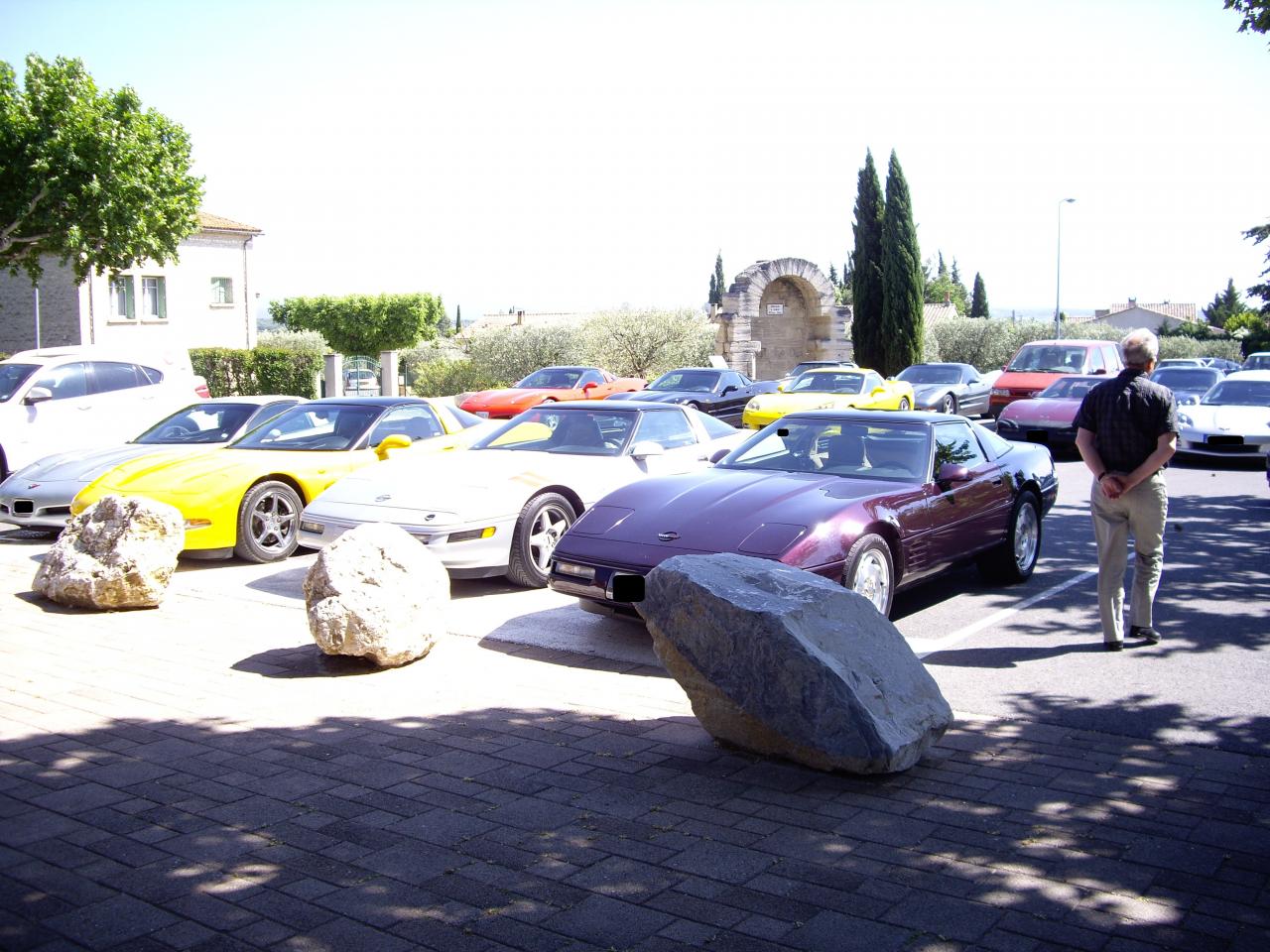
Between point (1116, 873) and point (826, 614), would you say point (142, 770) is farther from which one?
point (1116, 873)

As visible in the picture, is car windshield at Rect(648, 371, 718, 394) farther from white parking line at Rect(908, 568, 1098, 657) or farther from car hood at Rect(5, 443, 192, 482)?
white parking line at Rect(908, 568, 1098, 657)

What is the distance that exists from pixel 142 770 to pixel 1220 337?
78773 millimetres

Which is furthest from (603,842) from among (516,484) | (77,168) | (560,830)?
(77,168)

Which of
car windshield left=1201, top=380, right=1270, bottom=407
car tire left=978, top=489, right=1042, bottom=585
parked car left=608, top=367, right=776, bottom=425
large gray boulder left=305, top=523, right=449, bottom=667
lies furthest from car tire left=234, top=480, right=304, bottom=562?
car windshield left=1201, top=380, right=1270, bottom=407

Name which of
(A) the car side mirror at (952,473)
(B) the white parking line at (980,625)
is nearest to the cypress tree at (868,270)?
(B) the white parking line at (980,625)

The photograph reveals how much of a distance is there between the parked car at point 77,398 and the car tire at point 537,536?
24.8 feet

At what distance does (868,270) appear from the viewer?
4075 cm

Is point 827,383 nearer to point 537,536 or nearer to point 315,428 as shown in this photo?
point 315,428

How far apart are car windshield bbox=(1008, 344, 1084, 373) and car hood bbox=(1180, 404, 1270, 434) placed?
16.9 ft

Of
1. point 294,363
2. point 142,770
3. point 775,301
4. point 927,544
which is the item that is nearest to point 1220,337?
point 775,301

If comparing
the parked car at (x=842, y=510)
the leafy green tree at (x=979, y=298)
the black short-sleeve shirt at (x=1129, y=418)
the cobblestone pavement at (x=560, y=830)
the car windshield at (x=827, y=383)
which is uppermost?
the leafy green tree at (x=979, y=298)

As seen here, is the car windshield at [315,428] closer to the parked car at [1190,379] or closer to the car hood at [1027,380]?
the car hood at [1027,380]

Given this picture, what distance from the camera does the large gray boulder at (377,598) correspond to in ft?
19.9

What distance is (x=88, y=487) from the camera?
376 inches
